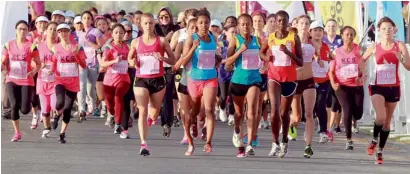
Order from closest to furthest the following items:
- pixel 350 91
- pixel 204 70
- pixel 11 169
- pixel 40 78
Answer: pixel 11 169
pixel 204 70
pixel 350 91
pixel 40 78

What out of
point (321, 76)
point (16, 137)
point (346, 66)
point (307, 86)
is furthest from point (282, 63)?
point (321, 76)

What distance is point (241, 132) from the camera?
57.3 ft

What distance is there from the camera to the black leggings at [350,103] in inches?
738

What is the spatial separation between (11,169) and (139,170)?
1.25 m

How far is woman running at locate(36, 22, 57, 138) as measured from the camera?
65.3 feet

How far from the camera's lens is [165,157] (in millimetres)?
16562

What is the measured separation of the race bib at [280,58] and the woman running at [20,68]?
3937 mm

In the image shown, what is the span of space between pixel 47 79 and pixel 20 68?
0.91m

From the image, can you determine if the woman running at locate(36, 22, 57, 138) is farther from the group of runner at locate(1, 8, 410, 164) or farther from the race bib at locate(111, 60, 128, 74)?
the race bib at locate(111, 60, 128, 74)

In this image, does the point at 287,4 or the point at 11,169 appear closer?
the point at 11,169

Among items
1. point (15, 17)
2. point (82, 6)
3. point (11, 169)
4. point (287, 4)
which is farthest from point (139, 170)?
point (82, 6)

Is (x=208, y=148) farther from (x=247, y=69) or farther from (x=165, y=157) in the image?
(x=247, y=69)

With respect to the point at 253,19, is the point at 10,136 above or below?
below

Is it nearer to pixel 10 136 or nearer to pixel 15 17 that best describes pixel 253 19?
pixel 10 136
